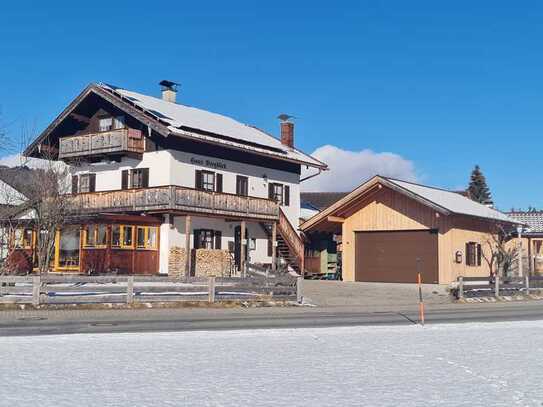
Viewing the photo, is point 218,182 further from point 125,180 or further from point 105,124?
point 105,124

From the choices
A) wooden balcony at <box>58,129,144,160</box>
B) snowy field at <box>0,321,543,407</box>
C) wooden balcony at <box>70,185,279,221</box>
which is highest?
wooden balcony at <box>58,129,144,160</box>

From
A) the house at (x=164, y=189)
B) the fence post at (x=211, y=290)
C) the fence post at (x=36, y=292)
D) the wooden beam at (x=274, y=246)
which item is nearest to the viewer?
the fence post at (x=36, y=292)

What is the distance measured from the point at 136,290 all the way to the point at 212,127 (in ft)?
59.4

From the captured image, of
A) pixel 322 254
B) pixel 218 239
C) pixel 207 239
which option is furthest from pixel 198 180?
pixel 322 254

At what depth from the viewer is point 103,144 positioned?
120 ft

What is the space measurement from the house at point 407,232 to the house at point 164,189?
379 centimetres

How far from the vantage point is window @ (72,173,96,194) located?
38719 millimetres

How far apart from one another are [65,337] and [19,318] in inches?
214

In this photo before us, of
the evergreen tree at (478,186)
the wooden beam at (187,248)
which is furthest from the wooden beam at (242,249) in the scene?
the evergreen tree at (478,186)

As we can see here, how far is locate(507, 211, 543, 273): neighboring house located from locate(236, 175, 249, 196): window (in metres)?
17.4

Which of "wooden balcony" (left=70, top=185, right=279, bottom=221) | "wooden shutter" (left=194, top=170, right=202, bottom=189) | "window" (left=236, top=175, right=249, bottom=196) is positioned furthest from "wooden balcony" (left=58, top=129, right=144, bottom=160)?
"window" (left=236, top=175, right=249, bottom=196)

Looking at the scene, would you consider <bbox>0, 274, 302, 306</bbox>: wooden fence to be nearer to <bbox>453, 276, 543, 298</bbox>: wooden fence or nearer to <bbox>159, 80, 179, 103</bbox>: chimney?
<bbox>453, 276, 543, 298</bbox>: wooden fence

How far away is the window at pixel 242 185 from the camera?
38969 millimetres

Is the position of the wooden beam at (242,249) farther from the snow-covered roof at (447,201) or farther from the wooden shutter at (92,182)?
the wooden shutter at (92,182)
